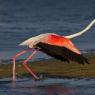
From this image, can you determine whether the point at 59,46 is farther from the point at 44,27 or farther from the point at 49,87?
the point at 44,27

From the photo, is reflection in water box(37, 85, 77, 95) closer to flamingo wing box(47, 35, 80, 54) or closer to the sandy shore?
flamingo wing box(47, 35, 80, 54)

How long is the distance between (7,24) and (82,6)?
11932 millimetres

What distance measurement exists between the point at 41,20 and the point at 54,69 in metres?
14.8

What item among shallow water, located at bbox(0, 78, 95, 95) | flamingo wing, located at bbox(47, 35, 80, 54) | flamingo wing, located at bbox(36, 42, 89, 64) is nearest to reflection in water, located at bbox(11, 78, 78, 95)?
shallow water, located at bbox(0, 78, 95, 95)

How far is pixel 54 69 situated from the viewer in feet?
61.0

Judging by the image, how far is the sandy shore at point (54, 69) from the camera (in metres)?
17.4

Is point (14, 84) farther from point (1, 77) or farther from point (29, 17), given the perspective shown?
point (29, 17)

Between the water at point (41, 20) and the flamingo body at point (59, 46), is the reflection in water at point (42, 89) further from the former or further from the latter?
the water at point (41, 20)

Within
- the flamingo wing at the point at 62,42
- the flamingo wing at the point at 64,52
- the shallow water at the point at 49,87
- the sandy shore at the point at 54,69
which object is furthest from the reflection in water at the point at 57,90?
the sandy shore at the point at 54,69

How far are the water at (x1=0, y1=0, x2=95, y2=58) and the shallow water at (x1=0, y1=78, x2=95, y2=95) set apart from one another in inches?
194

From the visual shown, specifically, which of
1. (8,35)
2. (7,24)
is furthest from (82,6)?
(8,35)

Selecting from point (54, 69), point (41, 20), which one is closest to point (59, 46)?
point (54, 69)

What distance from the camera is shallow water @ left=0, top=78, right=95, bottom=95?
1438 centimetres

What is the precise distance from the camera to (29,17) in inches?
1372
